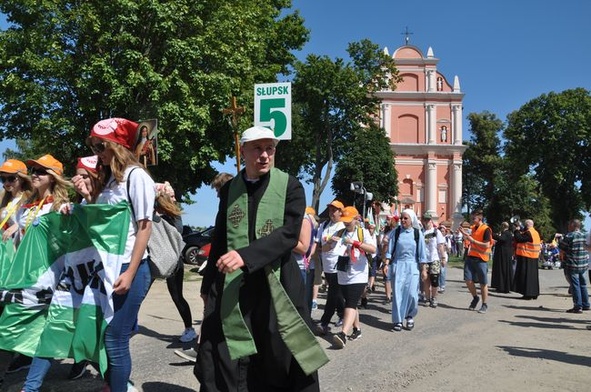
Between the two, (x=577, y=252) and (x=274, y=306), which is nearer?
(x=274, y=306)

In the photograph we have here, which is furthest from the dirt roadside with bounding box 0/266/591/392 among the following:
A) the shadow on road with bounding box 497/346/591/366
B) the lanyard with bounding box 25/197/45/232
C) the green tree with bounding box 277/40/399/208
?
the green tree with bounding box 277/40/399/208

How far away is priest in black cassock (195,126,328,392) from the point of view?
118 inches

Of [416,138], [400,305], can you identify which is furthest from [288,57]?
[416,138]

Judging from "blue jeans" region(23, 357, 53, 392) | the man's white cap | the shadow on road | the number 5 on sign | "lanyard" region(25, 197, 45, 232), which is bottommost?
the shadow on road

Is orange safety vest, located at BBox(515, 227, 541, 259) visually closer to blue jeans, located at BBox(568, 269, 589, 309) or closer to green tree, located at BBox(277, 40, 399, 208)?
blue jeans, located at BBox(568, 269, 589, 309)

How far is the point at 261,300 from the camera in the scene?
3127 millimetres

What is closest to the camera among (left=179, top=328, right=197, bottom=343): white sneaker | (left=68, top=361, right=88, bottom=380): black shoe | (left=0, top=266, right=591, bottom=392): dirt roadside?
(left=68, top=361, right=88, bottom=380): black shoe

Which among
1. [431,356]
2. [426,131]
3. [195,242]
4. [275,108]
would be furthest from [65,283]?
[426,131]

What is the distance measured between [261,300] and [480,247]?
9.19 m

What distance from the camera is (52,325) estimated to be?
144 inches

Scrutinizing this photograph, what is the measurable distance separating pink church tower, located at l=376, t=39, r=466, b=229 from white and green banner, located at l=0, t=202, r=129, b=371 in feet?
207

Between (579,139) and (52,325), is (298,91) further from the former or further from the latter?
(52,325)

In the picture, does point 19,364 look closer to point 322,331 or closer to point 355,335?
point 322,331

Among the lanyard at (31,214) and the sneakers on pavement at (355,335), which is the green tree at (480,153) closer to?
the sneakers on pavement at (355,335)
